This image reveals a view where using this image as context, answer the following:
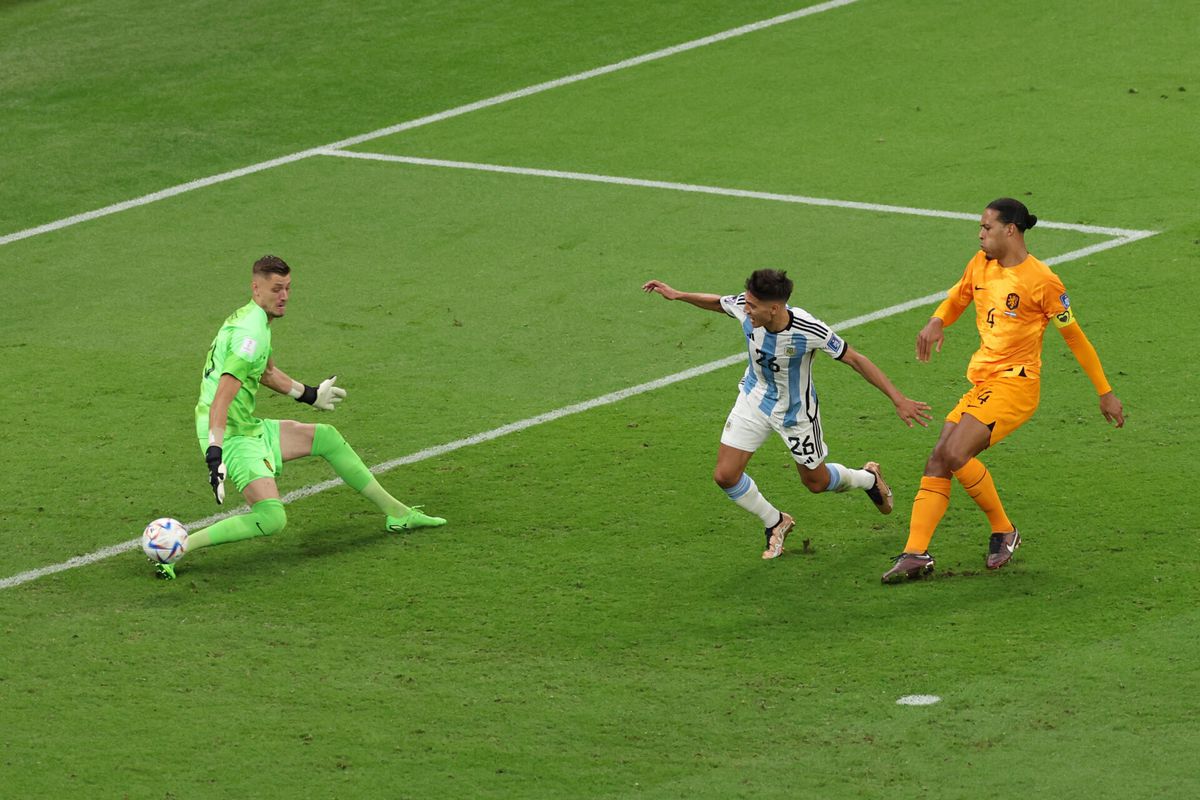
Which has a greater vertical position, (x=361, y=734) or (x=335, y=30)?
(x=335, y=30)

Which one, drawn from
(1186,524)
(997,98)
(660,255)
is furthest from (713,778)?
(997,98)

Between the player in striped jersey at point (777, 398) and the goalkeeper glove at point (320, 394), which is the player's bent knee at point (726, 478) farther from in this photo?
the goalkeeper glove at point (320, 394)

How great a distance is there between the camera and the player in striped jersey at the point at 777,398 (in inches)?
423

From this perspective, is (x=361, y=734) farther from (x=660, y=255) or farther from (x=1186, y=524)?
(x=660, y=255)

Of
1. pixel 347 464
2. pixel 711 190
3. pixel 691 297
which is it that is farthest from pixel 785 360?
pixel 711 190

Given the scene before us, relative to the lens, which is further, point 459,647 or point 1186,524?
point 1186,524

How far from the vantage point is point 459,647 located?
1012 centimetres

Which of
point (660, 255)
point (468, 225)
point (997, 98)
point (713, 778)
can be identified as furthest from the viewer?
point (997, 98)

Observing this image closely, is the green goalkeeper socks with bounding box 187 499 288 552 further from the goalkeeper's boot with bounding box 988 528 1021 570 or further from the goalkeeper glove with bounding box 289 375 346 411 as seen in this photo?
the goalkeeper's boot with bounding box 988 528 1021 570

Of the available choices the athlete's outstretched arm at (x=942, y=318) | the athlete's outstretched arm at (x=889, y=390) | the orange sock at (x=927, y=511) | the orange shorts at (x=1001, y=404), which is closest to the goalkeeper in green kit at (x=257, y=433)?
the athlete's outstretched arm at (x=889, y=390)

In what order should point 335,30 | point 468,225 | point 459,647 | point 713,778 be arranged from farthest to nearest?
point 335,30, point 468,225, point 459,647, point 713,778

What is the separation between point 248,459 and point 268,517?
397 mm

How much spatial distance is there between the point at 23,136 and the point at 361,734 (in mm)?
14536

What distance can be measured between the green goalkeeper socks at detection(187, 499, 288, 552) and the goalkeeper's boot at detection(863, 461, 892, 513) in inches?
138
